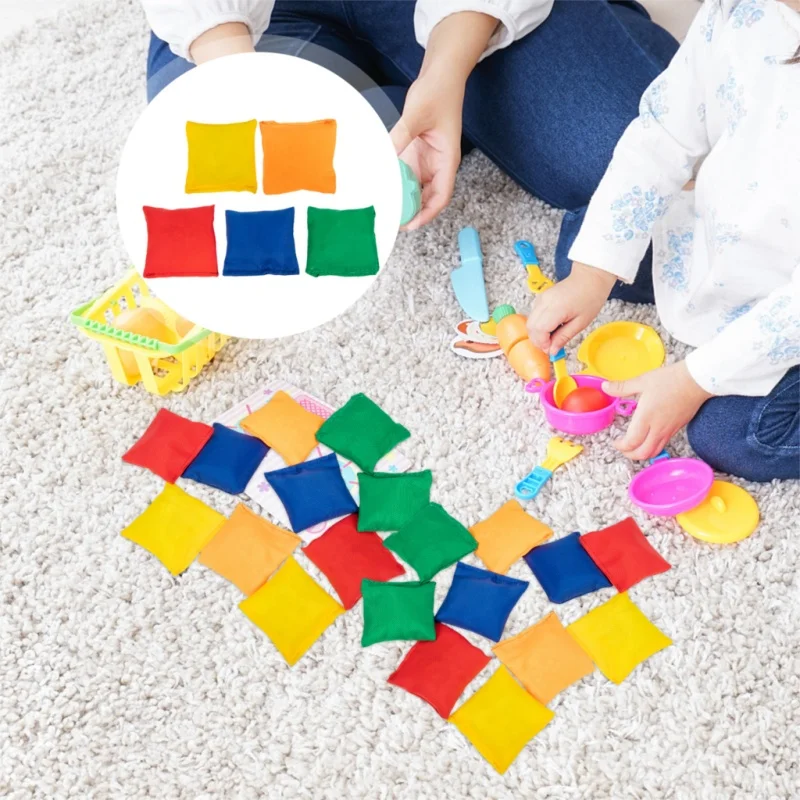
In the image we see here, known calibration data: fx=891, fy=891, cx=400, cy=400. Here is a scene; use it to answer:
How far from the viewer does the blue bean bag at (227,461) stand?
910mm

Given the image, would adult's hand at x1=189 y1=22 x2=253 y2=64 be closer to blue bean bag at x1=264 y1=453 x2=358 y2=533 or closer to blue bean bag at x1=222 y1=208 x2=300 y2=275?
blue bean bag at x1=222 y1=208 x2=300 y2=275

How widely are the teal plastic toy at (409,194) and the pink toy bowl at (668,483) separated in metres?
0.36

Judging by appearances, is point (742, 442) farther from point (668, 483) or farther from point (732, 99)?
point (732, 99)

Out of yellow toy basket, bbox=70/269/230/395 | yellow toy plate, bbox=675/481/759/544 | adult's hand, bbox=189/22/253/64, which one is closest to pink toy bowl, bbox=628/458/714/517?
yellow toy plate, bbox=675/481/759/544

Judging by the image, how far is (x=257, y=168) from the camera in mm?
893

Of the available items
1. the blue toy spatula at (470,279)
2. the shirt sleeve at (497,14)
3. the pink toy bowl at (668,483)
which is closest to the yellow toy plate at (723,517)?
the pink toy bowl at (668,483)

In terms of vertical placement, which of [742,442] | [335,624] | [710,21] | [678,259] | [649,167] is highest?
[710,21]

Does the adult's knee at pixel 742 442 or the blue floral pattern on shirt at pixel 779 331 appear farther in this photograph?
the adult's knee at pixel 742 442

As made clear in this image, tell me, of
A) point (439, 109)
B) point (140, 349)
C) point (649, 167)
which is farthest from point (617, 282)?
point (140, 349)

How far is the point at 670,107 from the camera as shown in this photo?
33.9 inches

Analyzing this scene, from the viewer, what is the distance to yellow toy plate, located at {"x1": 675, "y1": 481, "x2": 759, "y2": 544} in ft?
2.87

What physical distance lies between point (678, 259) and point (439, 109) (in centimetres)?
30

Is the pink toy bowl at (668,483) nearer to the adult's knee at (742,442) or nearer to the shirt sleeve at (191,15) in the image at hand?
the adult's knee at (742,442)

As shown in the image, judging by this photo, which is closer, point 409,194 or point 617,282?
point 409,194
